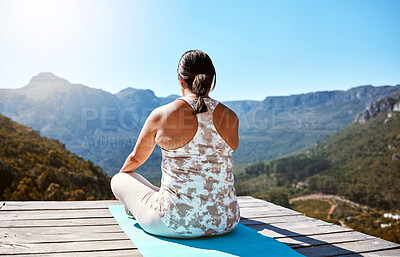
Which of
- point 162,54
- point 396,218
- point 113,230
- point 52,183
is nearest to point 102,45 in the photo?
point 162,54

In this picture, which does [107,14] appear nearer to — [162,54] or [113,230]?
[162,54]

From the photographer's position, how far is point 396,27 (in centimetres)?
8119

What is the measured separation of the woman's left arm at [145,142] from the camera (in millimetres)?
1557

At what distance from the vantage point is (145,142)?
65.8 inches

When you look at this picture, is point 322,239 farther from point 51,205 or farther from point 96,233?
point 51,205

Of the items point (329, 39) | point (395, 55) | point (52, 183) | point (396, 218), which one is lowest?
point (396, 218)

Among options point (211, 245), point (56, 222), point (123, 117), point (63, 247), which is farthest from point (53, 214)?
point (123, 117)

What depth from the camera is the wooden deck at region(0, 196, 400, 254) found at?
1.53 m

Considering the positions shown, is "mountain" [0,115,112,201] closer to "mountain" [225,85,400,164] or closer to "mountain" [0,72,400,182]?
"mountain" [0,72,400,182]

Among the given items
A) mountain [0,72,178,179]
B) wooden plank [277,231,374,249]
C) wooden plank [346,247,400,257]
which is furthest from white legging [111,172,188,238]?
mountain [0,72,178,179]

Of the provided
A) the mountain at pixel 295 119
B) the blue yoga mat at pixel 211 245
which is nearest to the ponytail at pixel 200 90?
the blue yoga mat at pixel 211 245

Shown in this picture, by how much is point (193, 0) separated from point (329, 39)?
251ft

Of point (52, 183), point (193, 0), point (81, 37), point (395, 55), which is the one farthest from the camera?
point (395, 55)

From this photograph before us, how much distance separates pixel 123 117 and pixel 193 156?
6088cm
